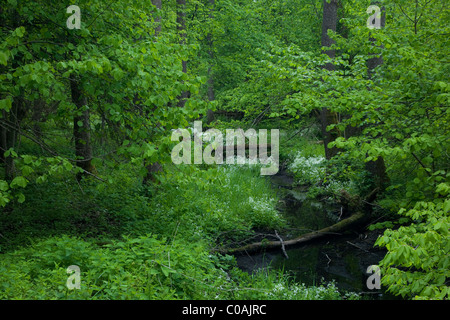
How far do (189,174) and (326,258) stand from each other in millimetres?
4286

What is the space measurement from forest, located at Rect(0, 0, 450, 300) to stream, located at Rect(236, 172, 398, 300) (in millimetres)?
48

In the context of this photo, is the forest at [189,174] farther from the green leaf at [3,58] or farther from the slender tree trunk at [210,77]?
the slender tree trunk at [210,77]

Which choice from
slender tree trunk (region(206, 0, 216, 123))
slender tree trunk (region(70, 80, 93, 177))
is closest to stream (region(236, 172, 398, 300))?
slender tree trunk (region(70, 80, 93, 177))

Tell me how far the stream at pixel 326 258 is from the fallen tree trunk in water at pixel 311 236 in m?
0.12

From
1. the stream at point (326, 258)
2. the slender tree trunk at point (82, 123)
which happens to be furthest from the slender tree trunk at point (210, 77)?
Result: the slender tree trunk at point (82, 123)

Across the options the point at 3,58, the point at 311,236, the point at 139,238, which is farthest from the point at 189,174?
the point at 311,236

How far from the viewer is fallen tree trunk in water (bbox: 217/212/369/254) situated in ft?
28.1

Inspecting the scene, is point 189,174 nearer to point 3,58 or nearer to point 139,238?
point 139,238

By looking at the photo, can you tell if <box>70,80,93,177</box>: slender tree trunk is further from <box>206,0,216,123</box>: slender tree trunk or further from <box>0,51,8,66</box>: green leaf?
<box>206,0,216,123</box>: slender tree trunk

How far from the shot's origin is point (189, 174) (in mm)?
5891

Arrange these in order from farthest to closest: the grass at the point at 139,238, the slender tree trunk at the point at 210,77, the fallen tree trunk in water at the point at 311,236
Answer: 1. the slender tree trunk at the point at 210,77
2. the fallen tree trunk in water at the point at 311,236
3. the grass at the point at 139,238

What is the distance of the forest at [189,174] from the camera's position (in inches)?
191
